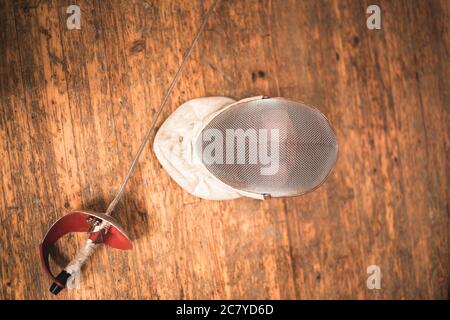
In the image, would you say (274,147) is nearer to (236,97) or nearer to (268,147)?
(268,147)

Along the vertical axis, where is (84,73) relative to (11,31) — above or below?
below

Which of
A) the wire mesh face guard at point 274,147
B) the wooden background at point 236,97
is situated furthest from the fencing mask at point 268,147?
the wooden background at point 236,97

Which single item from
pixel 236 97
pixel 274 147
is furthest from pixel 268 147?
pixel 236 97

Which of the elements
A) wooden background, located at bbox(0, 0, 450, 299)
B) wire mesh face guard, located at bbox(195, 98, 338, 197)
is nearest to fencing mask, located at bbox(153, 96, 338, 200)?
wire mesh face guard, located at bbox(195, 98, 338, 197)

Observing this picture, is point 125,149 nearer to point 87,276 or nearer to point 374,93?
point 87,276
